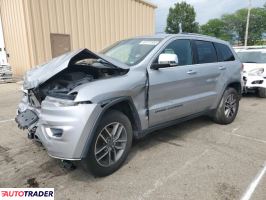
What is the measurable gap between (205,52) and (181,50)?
29.4 inches

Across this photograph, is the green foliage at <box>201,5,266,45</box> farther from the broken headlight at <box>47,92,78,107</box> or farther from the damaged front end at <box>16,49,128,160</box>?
the broken headlight at <box>47,92,78,107</box>

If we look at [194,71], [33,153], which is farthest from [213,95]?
[33,153]

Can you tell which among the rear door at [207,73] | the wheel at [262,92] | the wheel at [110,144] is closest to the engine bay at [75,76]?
the wheel at [110,144]

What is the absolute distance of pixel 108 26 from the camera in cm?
1376

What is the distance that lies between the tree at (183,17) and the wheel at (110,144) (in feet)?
171

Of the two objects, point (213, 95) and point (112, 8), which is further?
point (112, 8)

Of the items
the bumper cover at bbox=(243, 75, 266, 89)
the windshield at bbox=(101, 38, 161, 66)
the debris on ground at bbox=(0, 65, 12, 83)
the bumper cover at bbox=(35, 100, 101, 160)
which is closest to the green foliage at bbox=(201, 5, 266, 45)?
the bumper cover at bbox=(243, 75, 266, 89)

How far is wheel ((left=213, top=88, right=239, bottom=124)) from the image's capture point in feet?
16.9

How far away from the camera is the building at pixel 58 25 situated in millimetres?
11047

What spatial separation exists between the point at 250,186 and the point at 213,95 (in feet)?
7.03

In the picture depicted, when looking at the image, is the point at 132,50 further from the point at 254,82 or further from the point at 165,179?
the point at 254,82

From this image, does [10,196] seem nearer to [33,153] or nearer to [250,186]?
[33,153]

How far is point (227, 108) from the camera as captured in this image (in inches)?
209

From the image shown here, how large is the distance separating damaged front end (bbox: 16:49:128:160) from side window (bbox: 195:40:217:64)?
1.79 meters
